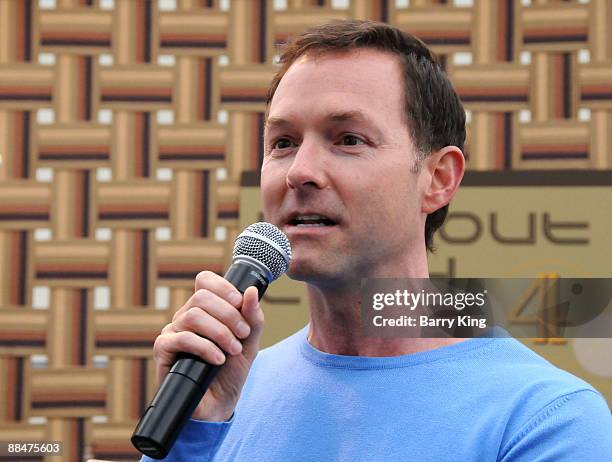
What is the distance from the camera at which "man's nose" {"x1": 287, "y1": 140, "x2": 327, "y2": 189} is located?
99 cm

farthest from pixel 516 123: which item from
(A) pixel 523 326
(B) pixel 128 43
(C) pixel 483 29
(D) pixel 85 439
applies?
(D) pixel 85 439

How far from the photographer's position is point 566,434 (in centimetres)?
86

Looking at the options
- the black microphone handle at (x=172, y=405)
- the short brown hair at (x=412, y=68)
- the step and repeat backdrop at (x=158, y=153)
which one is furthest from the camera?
the step and repeat backdrop at (x=158, y=153)

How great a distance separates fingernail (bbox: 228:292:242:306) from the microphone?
0.02 meters

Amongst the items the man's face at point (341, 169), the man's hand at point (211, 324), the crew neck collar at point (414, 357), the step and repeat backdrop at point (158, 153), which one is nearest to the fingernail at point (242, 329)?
the man's hand at point (211, 324)

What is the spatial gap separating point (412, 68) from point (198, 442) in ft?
2.16

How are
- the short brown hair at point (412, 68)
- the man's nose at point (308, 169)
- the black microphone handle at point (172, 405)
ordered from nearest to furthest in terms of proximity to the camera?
the black microphone handle at point (172, 405) → the man's nose at point (308, 169) → the short brown hair at point (412, 68)

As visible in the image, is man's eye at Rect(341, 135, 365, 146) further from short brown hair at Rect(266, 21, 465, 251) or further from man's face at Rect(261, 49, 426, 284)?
short brown hair at Rect(266, 21, 465, 251)

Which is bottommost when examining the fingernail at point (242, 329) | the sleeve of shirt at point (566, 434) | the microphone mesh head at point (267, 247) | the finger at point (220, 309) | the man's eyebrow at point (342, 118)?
the sleeve of shirt at point (566, 434)

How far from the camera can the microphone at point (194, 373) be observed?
2.49 feet

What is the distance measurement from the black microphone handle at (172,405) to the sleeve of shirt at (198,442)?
0.16 metres

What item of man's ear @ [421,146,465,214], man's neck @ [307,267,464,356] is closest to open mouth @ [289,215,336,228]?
man's neck @ [307,267,464,356]

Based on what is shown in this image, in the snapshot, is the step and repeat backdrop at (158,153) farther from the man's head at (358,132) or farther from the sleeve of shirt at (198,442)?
the sleeve of shirt at (198,442)

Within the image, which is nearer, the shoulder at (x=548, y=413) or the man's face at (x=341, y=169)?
the shoulder at (x=548, y=413)
